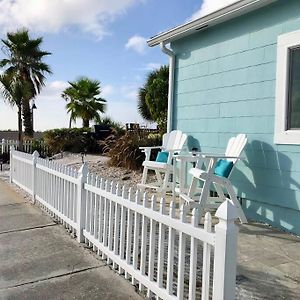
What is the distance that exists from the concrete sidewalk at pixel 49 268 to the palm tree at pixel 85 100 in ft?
59.8

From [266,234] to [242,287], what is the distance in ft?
5.55

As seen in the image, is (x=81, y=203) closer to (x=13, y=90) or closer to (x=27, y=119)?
(x=13, y=90)

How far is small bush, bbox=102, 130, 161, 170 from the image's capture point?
9.52 meters

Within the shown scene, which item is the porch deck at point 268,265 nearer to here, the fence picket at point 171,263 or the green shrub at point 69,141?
the fence picket at point 171,263

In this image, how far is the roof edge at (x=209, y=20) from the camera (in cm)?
491

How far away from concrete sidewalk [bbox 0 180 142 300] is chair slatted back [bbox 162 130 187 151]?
2.47 meters

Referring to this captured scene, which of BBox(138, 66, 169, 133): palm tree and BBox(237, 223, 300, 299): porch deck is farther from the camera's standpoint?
BBox(138, 66, 169, 133): palm tree

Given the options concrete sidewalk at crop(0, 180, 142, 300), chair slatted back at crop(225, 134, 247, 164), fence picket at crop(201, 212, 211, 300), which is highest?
chair slatted back at crop(225, 134, 247, 164)

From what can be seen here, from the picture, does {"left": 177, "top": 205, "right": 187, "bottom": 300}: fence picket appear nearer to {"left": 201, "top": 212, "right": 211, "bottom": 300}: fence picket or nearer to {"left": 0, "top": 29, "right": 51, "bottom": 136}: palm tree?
{"left": 201, "top": 212, "right": 211, "bottom": 300}: fence picket

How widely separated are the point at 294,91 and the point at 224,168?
1.32 metres

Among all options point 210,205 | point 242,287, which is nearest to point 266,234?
point 210,205

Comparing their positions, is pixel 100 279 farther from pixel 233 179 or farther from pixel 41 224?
pixel 233 179

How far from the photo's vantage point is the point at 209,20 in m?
5.55

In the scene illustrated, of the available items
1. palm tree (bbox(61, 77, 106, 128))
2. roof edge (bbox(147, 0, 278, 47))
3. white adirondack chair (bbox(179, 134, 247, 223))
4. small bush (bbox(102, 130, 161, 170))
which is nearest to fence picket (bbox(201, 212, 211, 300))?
white adirondack chair (bbox(179, 134, 247, 223))
